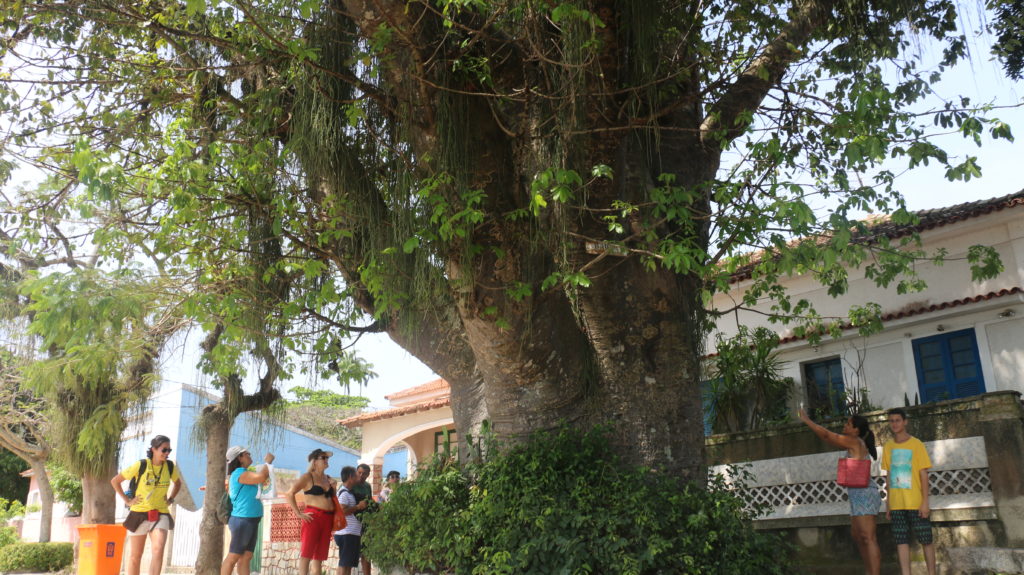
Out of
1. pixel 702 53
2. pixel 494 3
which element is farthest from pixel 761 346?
pixel 494 3

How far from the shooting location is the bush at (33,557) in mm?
18094

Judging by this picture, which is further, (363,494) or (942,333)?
(942,333)

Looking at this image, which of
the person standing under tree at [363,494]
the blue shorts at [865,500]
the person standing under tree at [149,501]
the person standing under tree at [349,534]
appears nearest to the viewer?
the blue shorts at [865,500]

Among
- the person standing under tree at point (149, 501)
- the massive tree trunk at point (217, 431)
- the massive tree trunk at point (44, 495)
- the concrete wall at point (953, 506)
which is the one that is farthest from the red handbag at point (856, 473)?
the massive tree trunk at point (44, 495)

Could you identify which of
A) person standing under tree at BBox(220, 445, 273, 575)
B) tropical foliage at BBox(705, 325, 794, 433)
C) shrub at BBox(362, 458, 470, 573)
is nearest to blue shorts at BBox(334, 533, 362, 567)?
person standing under tree at BBox(220, 445, 273, 575)

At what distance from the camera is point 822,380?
520 inches

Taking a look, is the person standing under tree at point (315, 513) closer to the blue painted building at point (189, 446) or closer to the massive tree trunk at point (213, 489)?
the massive tree trunk at point (213, 489)

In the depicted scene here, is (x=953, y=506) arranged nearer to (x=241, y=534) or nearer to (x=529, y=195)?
(x=529, y=195)

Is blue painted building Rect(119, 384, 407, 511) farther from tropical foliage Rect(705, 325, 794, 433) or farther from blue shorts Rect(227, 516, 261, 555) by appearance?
tropical foliage Rect(705, 325, 794, 433)

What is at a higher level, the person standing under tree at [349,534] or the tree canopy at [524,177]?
the tree canopy at [524,177]

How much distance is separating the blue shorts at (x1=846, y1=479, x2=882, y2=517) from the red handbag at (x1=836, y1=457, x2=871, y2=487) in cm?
5

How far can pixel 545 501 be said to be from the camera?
561 centimetres

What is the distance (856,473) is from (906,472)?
43 cm

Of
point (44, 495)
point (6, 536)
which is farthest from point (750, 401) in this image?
point (6, 536)
